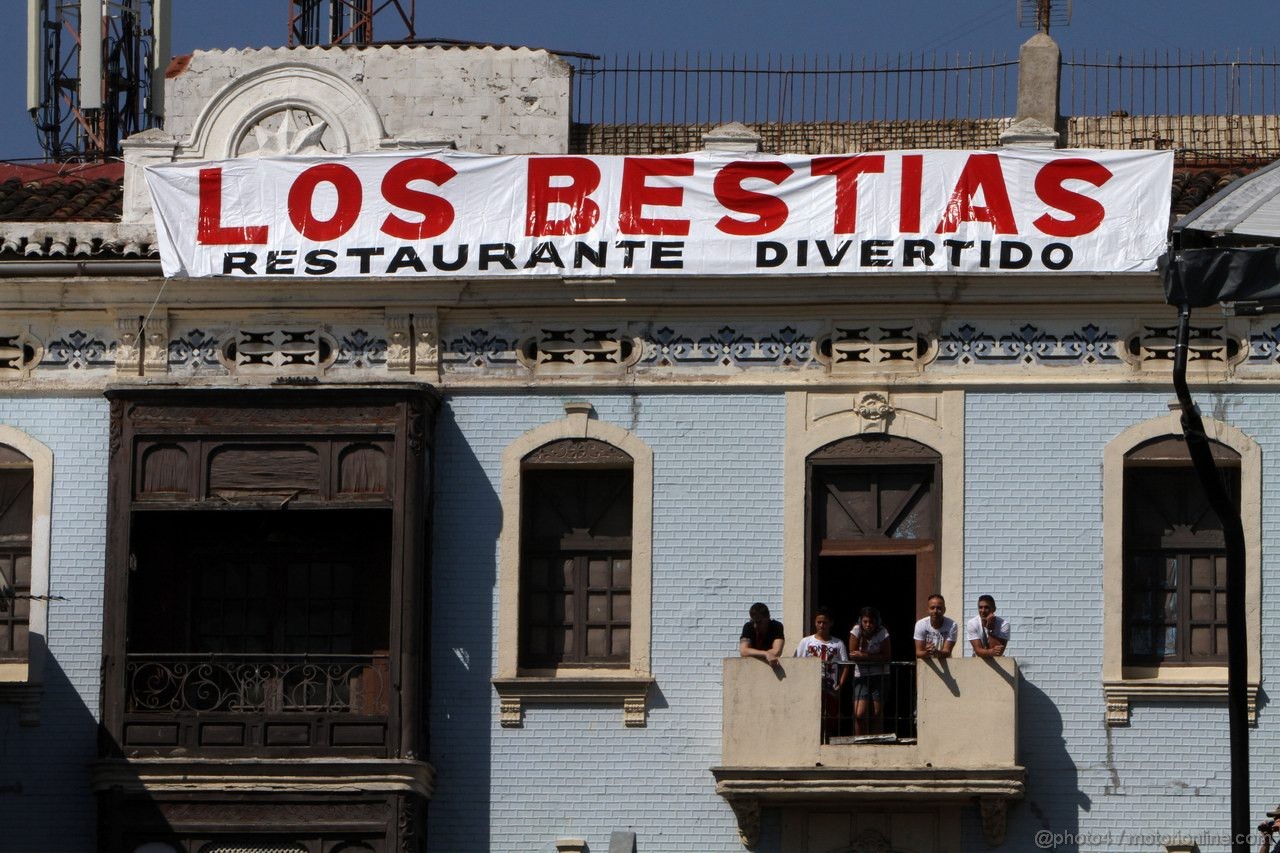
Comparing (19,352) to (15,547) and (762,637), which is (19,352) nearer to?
(15,547)

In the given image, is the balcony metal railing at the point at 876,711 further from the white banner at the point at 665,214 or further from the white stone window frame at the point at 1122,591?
the white banner at the point at 665,214

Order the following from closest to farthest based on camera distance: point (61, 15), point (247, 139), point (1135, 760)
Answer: point (1135, 760) → point (247, 139) → point (61, 15)

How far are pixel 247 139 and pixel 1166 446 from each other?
9.14 meters

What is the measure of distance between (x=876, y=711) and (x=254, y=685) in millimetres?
5593

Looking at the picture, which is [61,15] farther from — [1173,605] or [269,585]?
[1173,605]

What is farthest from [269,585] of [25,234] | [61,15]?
[61,15]

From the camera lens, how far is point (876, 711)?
86.0 ft

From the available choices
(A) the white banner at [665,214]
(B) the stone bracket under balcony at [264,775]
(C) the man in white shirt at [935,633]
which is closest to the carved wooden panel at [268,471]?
(A) the white banner at [665,214]

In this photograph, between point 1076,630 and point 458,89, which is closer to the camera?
point 1076,630

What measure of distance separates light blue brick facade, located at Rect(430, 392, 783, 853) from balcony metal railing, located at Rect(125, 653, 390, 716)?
68 cm

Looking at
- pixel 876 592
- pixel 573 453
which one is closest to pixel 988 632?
pixel 876 592

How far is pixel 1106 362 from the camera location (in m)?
27.0

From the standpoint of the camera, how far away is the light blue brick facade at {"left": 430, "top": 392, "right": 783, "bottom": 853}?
2664 cm

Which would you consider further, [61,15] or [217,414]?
[61,15]
